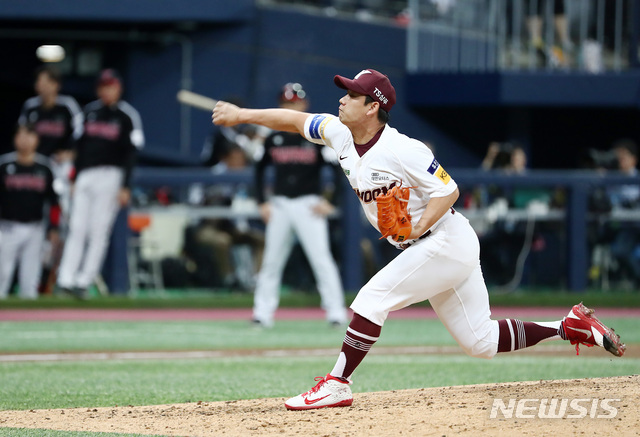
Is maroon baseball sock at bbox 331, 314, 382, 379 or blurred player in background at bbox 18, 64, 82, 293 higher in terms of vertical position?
blurred player in background at bbox 18, 64, 82, 293

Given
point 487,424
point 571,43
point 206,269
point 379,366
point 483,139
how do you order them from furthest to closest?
point 483,139 < point 571,43 < point 206,269 < point 379,366 < point 487,424

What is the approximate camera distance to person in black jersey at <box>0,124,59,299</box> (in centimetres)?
1209

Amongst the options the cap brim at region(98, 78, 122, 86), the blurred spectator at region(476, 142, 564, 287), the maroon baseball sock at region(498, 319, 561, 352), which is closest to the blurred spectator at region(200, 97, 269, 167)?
the cap brim at region(98, 78, 122, 86)

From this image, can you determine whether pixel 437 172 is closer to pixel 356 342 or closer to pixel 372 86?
pixel 372 86

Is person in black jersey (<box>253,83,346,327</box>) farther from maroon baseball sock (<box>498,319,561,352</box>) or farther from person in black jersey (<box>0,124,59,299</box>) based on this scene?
maroon baseball sock (<box>498,319,561,352</box>)

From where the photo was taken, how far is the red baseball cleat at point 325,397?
202 inches

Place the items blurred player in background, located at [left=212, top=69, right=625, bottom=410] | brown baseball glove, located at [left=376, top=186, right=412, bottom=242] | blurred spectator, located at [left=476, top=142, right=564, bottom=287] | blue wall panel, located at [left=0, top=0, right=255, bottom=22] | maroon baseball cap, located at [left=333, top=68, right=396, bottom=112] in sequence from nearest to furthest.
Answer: brown baseball glove, located at [left=376, top=186, right=412, bottom=242]
blurred player in background, located at [left=212, top=69, right=625, bottom=410]
maroon baseball cap, located at [left=333, top=68, right=396, bottom=112]
blurred spectator, located at [left=476, top=142, right=564, bottom=287]
blue wall panel, located at [left=0, top=0, right=255, bottom=22]

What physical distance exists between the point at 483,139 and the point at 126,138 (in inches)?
368

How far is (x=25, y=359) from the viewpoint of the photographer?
8039mm

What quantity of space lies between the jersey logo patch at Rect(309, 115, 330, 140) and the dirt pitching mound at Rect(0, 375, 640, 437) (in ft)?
4.83

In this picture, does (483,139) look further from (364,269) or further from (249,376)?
(249,376)

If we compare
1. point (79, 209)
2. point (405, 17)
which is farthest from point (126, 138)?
point (405, 17)

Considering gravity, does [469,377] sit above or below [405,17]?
below

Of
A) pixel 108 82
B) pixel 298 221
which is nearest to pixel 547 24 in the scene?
pixel 108 82
